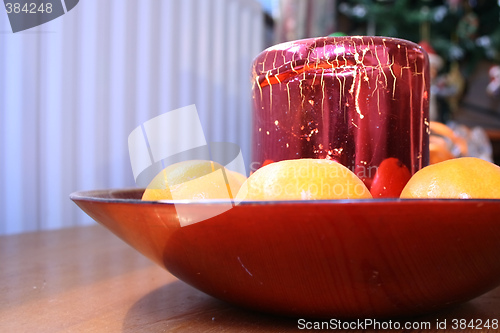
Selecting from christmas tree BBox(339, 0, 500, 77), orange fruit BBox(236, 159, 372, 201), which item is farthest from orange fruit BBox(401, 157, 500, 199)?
christmas tree BBox(339, 0, 500, 77)

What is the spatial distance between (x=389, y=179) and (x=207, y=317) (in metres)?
0.18

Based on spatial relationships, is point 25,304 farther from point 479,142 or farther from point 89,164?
point 479,142

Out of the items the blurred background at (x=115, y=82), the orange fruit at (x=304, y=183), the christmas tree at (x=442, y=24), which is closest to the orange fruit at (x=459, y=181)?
the orange fruit at (x=304, y=183)

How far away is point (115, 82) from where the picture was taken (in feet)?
5.16

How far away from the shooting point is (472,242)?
25 centimetres

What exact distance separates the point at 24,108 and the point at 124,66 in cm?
42

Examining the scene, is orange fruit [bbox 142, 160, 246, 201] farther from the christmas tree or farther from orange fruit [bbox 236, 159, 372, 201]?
the christmas tree

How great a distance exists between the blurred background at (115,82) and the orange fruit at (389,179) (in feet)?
1.69

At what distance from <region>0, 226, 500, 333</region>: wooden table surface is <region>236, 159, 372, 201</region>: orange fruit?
0.08m

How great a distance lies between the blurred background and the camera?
1.26m

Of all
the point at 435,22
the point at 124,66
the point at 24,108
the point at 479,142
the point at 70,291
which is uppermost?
the point at 435,22

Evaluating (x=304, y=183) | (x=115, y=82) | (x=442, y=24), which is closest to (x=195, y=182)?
(x=304, y=183)

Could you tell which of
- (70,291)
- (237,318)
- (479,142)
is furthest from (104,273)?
(479,142)

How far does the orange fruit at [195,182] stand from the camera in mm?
331
